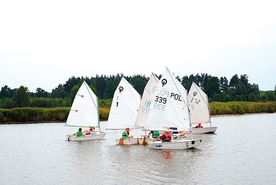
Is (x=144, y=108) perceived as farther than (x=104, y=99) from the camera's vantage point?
No

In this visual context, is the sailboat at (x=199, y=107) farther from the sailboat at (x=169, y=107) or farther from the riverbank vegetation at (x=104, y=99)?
the riverbank vegetation at (x=104, y=99)

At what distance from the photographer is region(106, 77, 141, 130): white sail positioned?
141 ft

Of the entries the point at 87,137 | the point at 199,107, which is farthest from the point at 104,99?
the point at 87,137

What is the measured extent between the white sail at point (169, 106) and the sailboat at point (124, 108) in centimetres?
641

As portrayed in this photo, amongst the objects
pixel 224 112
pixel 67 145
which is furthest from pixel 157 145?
pixel 224 112

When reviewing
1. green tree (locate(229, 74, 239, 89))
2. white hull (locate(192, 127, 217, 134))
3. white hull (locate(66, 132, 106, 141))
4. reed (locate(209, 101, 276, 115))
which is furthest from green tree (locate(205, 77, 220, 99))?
white hull (locate(66, 132, 106, 141))

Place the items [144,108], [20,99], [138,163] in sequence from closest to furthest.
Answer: [138,163] → [144,108] → [20,99]

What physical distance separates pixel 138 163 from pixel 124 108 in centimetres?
1419

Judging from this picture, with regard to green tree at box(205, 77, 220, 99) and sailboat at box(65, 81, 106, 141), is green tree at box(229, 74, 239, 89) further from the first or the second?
sailboat at box(65, 81, 106, 141)

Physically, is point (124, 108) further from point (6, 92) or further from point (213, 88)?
point (6, 92)

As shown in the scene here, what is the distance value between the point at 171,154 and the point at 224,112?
209 ft

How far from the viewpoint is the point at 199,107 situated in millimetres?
53969

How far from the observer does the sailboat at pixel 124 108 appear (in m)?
43.1

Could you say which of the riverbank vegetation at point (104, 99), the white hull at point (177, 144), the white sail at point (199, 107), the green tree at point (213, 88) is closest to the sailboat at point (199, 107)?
the white sail at point (199, 107)
